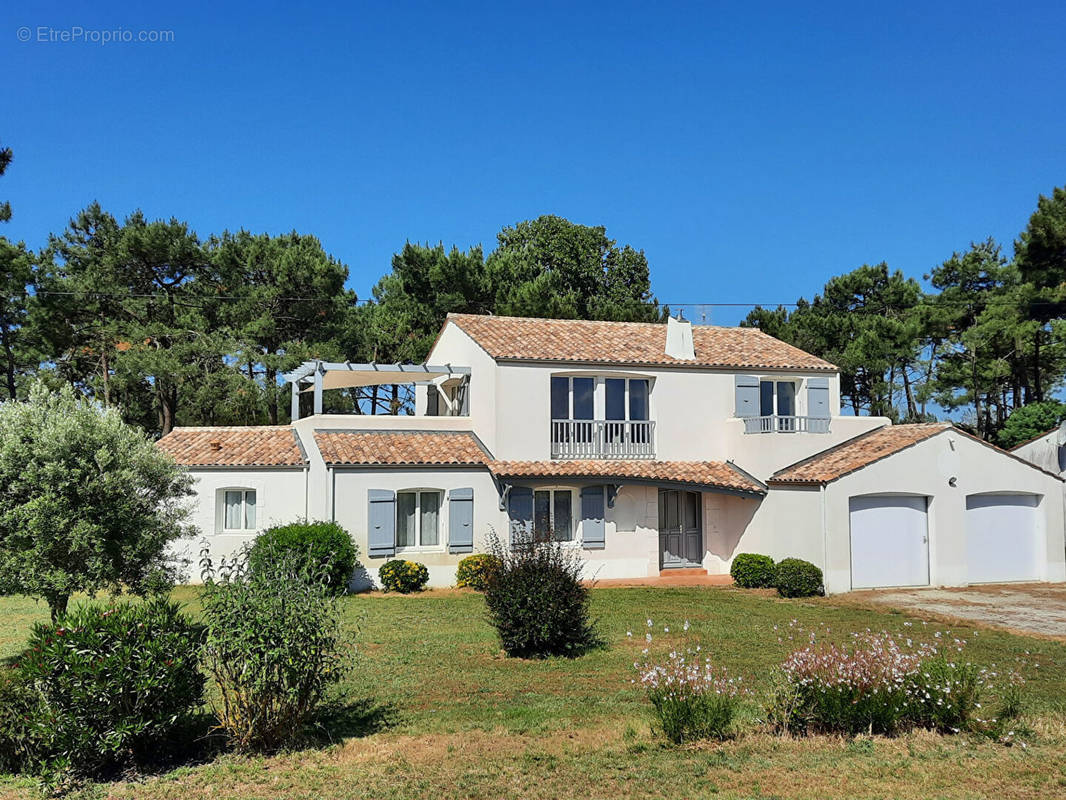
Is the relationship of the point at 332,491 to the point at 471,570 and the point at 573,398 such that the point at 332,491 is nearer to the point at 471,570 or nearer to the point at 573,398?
the point at 471,570

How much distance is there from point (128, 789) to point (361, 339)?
33.7 meters

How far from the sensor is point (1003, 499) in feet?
76.5

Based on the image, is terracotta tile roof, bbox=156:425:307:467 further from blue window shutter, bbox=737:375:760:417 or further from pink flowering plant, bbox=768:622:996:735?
pink flowering plant, bbox=768:622:996:735

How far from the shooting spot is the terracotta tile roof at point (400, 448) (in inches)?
898

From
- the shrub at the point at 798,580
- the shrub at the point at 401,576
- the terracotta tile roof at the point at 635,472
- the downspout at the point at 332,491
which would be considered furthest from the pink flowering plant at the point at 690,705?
the downspout at the point at 332,491

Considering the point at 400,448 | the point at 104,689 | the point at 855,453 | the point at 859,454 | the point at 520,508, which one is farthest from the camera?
the point at 400,448

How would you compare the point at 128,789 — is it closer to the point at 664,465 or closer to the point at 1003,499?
the point at 664,465

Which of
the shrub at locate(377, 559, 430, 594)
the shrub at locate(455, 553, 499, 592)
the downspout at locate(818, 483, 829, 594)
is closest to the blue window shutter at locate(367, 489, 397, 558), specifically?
the shrub at locate(377, 559, 430, 594)

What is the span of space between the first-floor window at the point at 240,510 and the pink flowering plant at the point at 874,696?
1847 cm

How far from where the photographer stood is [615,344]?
26.8 m

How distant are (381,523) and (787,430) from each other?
1248 cm

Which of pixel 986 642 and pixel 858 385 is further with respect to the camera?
pixel 858 385

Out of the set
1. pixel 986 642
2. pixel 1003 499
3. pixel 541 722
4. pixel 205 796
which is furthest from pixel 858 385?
pixel 205 796

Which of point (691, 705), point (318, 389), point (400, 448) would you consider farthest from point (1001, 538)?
point (318, 389)
